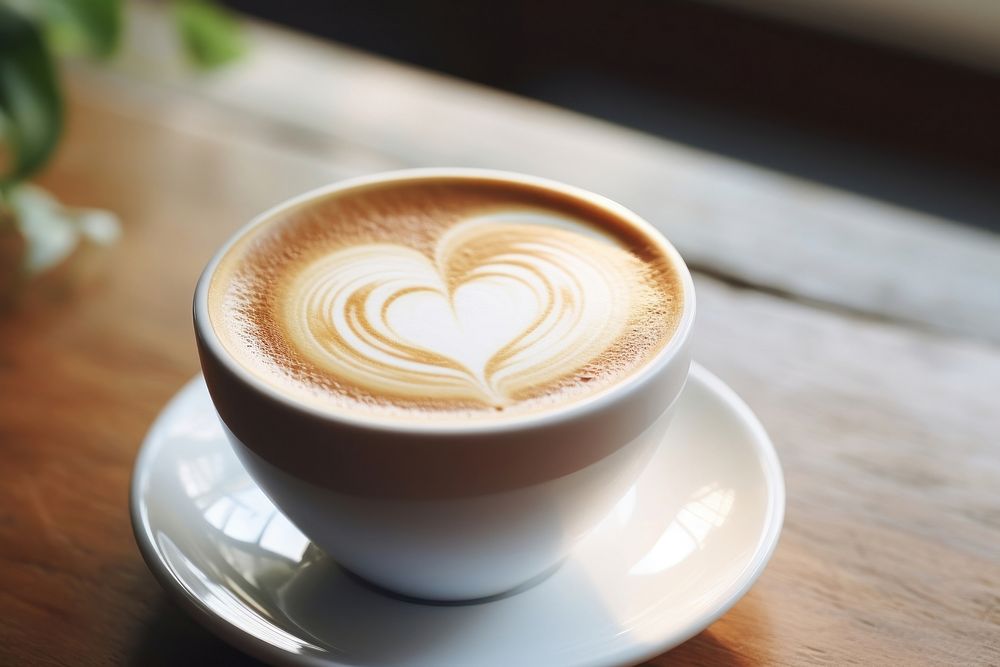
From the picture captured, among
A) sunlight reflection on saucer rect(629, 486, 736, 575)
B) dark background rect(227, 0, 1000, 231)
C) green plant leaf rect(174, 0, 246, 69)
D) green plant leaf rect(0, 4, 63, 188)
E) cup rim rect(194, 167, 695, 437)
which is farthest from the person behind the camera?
dark background rect(227, 0, 1000, 231)

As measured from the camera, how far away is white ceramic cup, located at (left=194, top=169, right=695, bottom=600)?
0.50 m

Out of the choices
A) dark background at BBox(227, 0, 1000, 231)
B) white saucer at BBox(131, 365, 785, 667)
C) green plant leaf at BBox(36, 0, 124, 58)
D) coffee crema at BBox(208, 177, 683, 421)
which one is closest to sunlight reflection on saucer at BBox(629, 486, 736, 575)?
white saucer at BBox(131, 365, 785, 667)

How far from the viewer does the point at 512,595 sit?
59cm

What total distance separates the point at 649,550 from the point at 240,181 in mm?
677

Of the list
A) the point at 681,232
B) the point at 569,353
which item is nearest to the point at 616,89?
the point at 681,232

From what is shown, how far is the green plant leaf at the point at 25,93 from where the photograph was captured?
0.97 meters

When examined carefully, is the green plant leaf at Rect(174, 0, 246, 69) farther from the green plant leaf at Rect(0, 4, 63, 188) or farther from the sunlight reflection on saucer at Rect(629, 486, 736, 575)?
the sunlight reflection on saucer at Rect(629, 486, 736, 575)

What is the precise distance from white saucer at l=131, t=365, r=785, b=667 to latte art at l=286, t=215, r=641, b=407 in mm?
130

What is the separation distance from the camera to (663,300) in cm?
60

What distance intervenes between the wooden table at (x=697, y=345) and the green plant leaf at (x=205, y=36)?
5 cm

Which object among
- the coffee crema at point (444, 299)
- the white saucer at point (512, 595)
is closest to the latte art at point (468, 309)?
the coffee crema at point (444, 299)

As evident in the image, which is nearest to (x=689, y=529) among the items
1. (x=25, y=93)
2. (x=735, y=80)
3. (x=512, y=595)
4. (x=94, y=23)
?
(x=512, y=595)

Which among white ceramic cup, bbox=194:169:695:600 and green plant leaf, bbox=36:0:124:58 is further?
green plant leaf, bbox=36:0:124:58

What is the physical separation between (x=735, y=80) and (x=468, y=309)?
5.28 feet
